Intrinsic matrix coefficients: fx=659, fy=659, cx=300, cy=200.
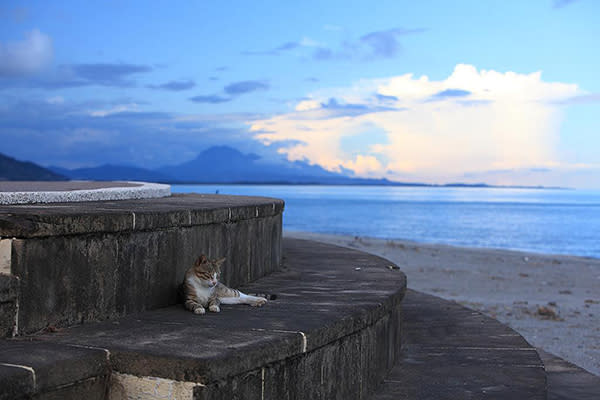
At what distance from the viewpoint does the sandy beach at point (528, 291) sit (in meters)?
9.62

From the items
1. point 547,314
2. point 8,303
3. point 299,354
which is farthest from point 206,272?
point 547,314

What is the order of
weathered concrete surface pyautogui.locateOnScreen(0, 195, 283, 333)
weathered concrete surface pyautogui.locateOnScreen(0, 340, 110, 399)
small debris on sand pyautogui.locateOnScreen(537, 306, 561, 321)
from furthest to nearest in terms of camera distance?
small debris on sand pyautogui.locateOnScreen(537, 306, 561, 321) < weathered concrete surface pyautogui.locateOnScreen(0, 195, 283, 333) < weathered concrete surface pyautogui.locateOnScreen(0, 340, 110, 399)

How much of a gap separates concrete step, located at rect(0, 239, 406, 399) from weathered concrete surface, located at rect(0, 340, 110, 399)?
0.02 m

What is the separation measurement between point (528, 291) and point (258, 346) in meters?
13.1

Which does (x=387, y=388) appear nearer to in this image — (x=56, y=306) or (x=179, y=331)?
(x=179, y=331)

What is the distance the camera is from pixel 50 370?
3.03 meters

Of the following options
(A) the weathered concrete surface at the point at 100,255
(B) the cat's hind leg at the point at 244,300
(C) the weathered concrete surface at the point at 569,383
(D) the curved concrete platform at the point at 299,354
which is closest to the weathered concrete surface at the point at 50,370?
(D) the curved concrete platform at the point at 299,354

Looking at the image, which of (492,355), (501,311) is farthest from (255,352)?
(501,311)

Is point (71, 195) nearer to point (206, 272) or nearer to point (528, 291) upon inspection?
point (206, 272)

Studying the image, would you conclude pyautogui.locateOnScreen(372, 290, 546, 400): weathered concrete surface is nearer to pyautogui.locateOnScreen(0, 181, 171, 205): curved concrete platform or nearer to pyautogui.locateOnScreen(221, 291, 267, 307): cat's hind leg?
pyautogui.locateOnScreen(221, 291, 267, 307): cat's hind leg

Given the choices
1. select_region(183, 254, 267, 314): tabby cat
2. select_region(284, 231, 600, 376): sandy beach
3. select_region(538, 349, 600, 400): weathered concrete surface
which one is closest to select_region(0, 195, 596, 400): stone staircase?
select_region(183, 254, 267, 314): tabby cat

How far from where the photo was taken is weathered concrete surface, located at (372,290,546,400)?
15.6ft

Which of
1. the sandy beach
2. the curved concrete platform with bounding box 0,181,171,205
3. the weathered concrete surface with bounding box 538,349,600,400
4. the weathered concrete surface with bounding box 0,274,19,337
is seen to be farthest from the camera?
the sandy beach

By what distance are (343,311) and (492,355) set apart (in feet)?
6.47
